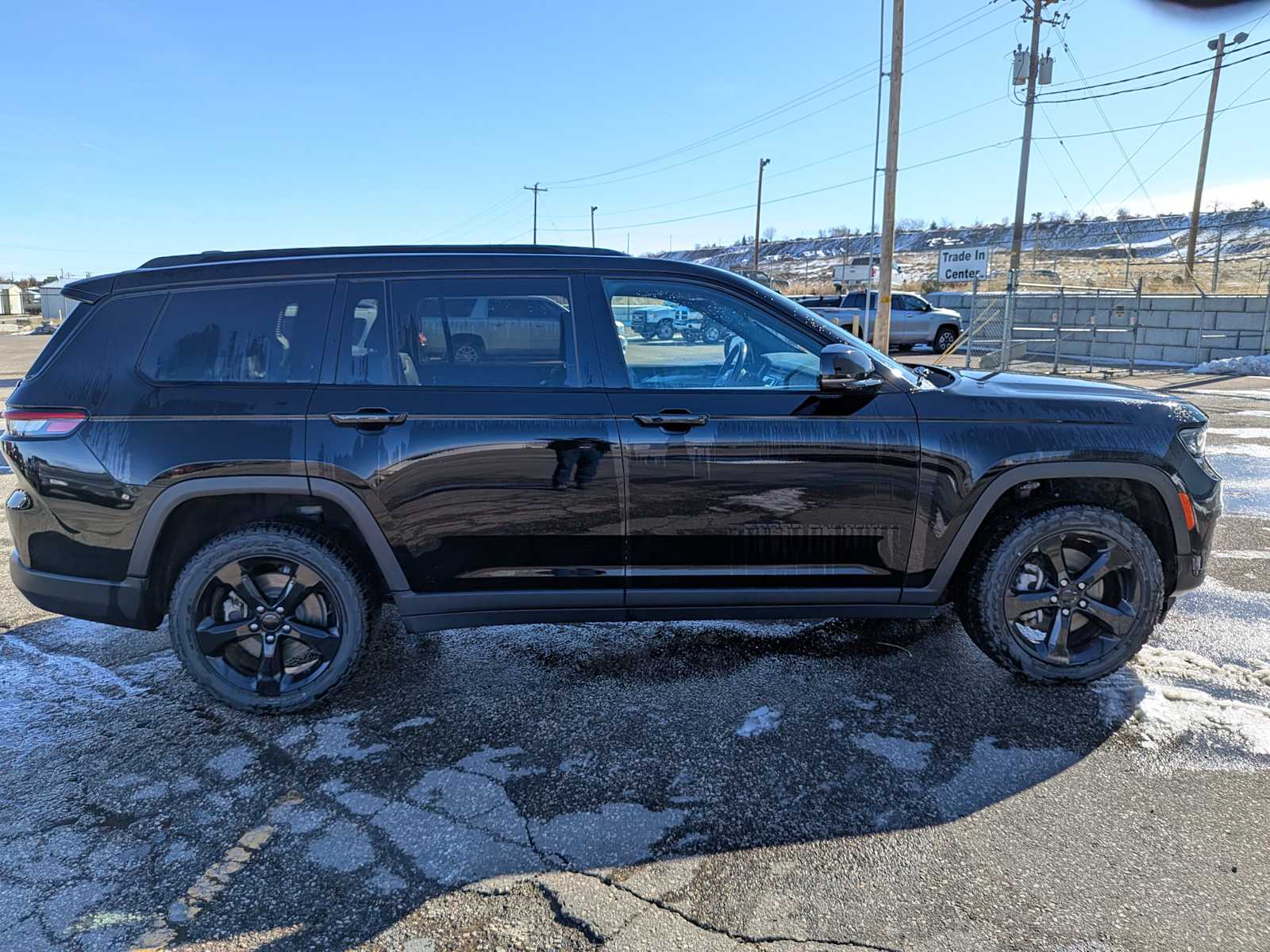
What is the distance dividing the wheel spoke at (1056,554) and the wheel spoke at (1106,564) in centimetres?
7

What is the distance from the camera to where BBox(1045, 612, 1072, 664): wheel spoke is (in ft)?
11.5

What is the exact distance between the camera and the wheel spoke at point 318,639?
132 inches

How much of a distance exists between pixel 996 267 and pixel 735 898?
2164 inches

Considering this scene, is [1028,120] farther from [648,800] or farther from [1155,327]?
[648,800]

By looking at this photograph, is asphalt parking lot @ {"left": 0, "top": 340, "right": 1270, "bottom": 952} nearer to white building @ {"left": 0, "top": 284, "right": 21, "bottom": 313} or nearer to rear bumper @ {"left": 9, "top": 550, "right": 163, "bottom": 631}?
rear bumper @ {"left": 9, "top": 550, "right": 163, "bottom": 631}

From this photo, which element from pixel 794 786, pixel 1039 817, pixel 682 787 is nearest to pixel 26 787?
pixel 682 787

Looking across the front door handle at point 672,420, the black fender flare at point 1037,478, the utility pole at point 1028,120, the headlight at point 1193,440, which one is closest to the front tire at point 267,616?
the front door handle at point 672,420

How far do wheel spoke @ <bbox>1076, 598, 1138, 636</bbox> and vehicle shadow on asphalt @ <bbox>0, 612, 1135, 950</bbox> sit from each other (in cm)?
32

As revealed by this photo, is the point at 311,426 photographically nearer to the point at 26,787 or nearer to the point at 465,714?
the point at 465,714

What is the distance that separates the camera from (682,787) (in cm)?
284

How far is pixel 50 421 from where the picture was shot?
10.5ft

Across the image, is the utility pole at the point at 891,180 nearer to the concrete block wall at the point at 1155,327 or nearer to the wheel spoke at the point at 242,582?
the concrete block wall at the point at 1155,327

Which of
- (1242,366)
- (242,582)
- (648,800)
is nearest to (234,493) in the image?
(242,582)

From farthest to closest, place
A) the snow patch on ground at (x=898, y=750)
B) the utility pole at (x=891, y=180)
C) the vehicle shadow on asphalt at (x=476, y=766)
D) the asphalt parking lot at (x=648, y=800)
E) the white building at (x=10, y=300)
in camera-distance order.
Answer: the white building at (x=10, y=300), the utility pole at (x=891, y=180), the snow patch on ground at (x=898, y=750), the vehicle shadow on asphalt at (x=476, y=766), the asphalt parking lot at (x=648, y=800)
